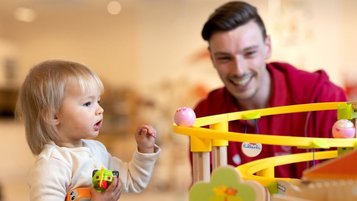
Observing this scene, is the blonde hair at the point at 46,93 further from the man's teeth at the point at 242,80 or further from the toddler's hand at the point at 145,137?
the man's teeth at the point at 242,80

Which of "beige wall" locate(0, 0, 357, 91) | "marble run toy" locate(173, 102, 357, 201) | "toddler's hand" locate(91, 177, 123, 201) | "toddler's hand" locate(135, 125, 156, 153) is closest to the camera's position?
"marble run toy" locate(173, 102, 357, 201)

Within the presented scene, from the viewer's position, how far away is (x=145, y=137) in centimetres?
125

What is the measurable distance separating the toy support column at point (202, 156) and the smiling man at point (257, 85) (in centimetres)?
54

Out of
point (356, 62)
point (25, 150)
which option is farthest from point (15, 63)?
point (356, 62)

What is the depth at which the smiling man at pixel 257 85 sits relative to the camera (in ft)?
5.83

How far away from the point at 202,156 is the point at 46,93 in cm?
36

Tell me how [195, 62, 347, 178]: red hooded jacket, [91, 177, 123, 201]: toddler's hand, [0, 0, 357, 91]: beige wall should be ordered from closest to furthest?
[91, 177, 123, 201]: toddler's hand → [195, 62, 347, 178]: red hooded jacket → [0, 0, 357, 91]: beige wall

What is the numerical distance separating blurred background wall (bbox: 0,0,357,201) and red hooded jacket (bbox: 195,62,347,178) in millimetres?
2655

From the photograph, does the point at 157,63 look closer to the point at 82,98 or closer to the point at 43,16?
the point at 43,16

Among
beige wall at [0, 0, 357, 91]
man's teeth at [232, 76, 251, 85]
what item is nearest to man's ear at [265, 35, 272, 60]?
man's teeth at [232, 76, 251, 85]

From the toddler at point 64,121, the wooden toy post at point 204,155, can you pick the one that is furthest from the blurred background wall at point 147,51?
the toddler at point 64,121

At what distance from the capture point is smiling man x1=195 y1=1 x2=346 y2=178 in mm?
1777

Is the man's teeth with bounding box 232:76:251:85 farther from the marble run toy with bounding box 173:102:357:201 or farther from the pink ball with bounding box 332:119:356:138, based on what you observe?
the pink ball with bounding box 332:119:356:138

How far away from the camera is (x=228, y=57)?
183 centimetres
